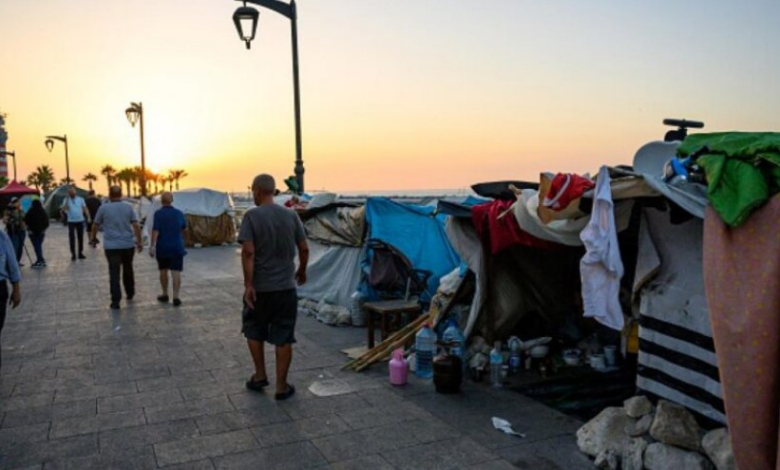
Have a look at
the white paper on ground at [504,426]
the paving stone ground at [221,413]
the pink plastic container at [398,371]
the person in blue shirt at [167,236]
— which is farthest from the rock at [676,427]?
the person in blue shirt at [167,236]

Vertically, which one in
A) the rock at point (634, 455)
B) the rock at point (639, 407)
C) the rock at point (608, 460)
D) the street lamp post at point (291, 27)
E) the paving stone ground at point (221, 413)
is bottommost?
the paving stone ground at point (221, 413)

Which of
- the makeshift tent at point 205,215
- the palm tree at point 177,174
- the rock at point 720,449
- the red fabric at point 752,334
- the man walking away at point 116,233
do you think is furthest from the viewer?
the palm tree at point 177,174

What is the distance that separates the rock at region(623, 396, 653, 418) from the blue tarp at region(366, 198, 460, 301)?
14.7ft

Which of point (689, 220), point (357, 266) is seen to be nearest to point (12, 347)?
point (357, 266)

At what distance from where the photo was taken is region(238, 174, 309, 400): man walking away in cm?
549

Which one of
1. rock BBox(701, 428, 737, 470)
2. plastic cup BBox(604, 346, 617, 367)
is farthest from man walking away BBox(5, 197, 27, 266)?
rock BBox(701, 428, 737, 470)

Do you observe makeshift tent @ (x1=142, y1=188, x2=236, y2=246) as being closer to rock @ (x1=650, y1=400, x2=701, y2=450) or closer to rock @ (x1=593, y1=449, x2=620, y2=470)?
rock @ (x1=593, y1=449, x2=620, y2=470)

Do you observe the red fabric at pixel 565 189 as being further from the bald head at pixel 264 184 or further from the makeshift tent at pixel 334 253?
the makeshift tent at pixel 334 253

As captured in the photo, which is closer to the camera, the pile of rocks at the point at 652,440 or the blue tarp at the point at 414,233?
the pile of rocks at the point at 652,440

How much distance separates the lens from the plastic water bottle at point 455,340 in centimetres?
616

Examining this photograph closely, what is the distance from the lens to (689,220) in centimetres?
437

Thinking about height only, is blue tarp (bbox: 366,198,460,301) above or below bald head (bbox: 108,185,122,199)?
below

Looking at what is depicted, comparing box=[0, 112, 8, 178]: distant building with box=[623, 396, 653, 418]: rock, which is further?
box=[0, 112, 8, 178]: distant building

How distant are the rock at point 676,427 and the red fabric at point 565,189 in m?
1.62
